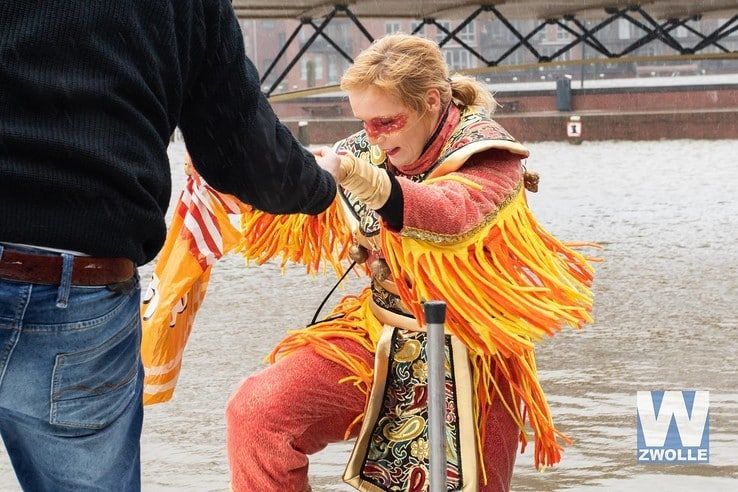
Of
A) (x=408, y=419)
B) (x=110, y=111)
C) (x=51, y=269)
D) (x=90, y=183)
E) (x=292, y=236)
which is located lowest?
(x=408, y=419)

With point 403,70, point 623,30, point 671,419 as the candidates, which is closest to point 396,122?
point 403,70

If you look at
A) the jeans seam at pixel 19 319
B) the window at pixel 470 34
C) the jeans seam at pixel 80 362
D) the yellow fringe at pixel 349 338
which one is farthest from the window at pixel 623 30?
the jeans seam at pixel 19 319

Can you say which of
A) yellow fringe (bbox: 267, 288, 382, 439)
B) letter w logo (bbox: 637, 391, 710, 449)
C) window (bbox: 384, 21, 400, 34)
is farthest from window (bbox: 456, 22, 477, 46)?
yellow fringe (bbox: 267, 288, 382, 439)

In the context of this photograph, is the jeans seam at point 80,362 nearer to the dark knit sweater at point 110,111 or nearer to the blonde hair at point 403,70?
the dark knit sweater at point 110,111

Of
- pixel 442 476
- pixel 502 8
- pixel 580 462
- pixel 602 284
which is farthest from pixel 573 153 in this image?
pixel 442 476

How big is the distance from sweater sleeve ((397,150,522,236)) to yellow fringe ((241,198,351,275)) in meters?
0.57

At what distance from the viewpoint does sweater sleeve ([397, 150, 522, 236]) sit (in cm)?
308

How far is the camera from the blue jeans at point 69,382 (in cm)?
204

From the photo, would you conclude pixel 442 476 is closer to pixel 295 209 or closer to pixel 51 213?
pixel 295 209

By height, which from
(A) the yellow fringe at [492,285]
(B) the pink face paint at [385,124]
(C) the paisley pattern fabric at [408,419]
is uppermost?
(B) the pink face paint at [385,124]

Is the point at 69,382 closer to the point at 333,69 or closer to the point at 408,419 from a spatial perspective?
the point at 408,419

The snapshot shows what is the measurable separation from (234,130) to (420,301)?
3.44 feet

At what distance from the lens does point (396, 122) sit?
3342mm

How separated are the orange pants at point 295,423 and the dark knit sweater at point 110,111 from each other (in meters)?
1.04
